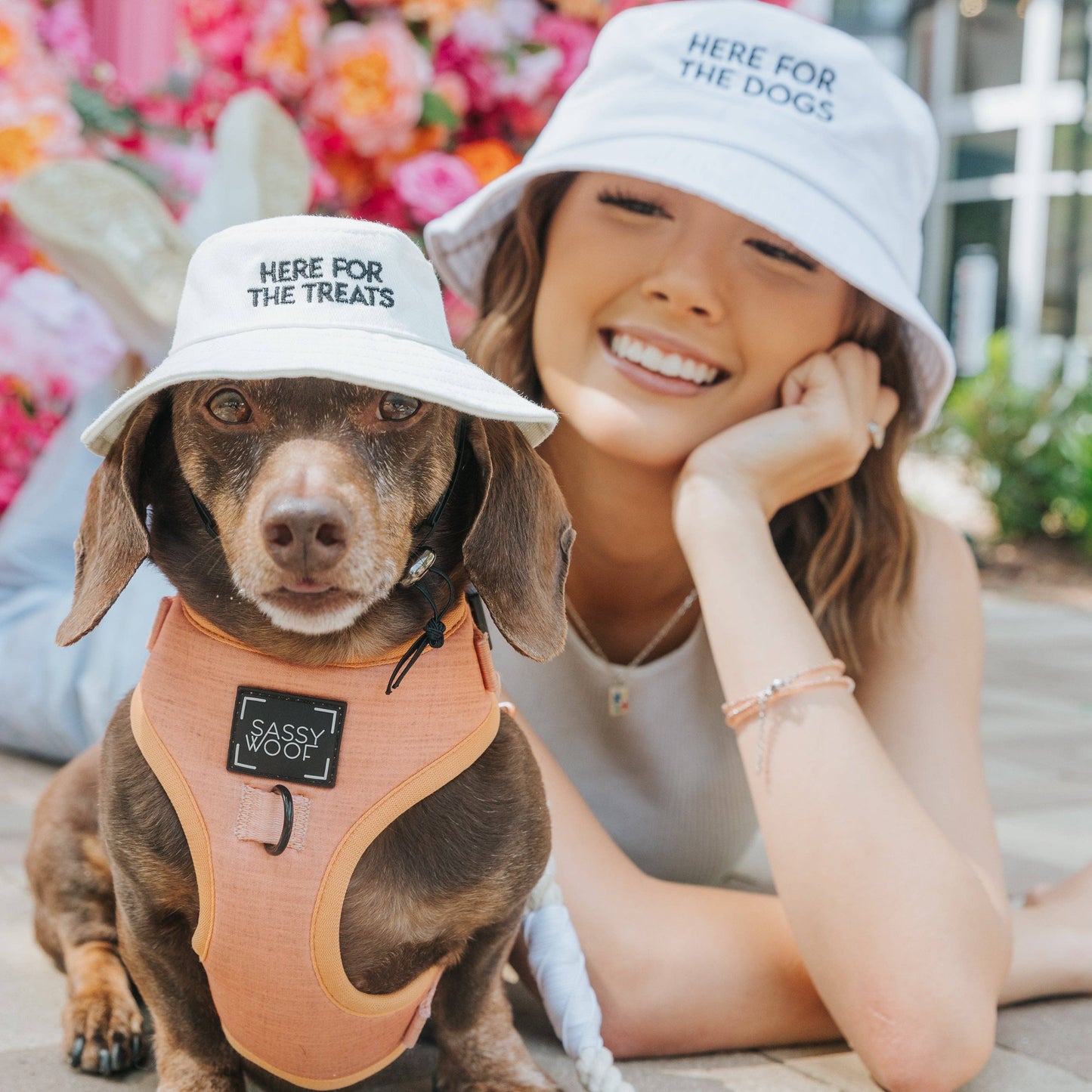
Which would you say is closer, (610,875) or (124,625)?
(610,875)

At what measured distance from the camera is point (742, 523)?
7.24 feet

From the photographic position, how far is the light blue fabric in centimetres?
331

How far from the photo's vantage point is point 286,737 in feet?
4.93

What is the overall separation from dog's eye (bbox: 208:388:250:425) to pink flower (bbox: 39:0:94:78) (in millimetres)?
3042

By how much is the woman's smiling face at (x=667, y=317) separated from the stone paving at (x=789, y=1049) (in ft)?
3.39

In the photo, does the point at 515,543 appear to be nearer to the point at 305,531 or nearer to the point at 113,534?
the point at 305,531

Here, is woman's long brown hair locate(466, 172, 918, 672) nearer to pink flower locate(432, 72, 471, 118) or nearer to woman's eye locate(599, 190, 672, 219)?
woman's eye locate(599, 190, 672, 219)

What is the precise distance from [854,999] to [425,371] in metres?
1.18

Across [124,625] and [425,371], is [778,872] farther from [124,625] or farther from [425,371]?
[124,625]

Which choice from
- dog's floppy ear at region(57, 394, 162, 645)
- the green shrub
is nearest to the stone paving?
dog's floppy ear at region(57, 394, 162, 645)

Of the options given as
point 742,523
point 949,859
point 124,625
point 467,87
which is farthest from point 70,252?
point 949,859

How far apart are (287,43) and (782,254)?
5.69 feet

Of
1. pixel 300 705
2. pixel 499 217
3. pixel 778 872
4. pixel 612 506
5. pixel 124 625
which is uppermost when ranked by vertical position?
pixel 499 217

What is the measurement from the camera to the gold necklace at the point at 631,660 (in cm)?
255
